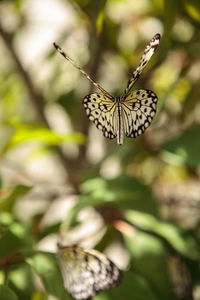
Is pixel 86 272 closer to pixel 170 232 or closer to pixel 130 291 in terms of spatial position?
pixel 130 291

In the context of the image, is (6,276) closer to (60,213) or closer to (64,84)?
(64,84)

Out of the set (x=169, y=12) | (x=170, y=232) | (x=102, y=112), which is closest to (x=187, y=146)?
(x=170, y=232)

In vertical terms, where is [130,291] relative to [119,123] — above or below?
below

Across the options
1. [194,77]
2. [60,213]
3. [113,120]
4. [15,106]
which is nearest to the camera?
[113,120]

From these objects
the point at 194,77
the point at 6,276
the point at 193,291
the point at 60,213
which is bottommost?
the point at 60,213

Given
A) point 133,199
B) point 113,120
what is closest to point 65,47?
point 133,199

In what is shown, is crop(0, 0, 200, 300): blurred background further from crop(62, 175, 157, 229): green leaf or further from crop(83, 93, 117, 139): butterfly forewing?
crop(83, 93, 117, 139): butterfly forewing

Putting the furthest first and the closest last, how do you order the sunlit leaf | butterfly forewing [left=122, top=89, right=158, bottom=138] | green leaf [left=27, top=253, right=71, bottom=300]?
the sunlit leaf → green leaf [left=27, top=253, right=71, bottom=300] → butterfly forewing [left=122, top=89, right=158, bottom=138]

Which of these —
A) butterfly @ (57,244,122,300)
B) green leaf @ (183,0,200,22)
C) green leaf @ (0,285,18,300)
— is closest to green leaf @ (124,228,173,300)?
butterfly @ (57,244,122,300)
